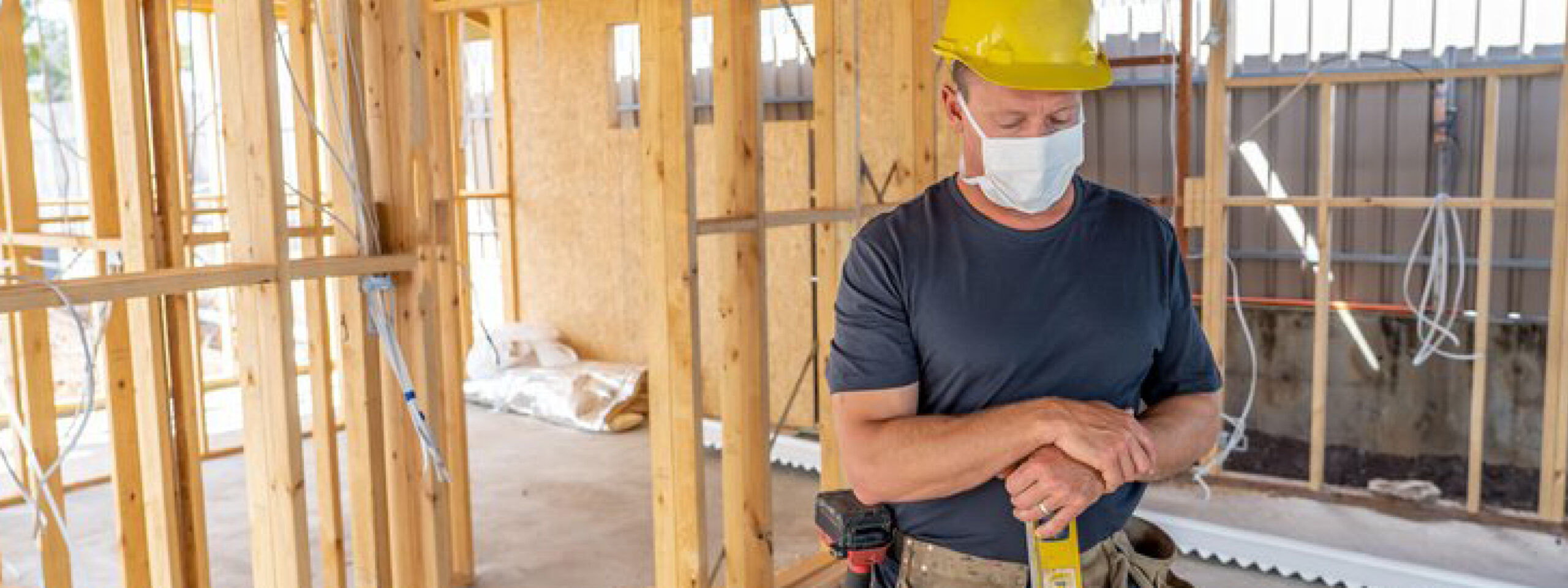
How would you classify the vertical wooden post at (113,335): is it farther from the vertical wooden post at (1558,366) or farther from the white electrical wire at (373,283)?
the vertical wooden post at (1558,366)

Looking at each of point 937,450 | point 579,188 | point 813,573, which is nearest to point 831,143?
point 813,573

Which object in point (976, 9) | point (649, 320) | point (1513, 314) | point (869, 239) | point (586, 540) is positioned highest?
point (976, 9)

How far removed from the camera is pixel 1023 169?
69.0 inches

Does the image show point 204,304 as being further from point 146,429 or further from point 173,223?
point 146,429

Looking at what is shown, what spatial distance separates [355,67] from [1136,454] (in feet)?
6.34

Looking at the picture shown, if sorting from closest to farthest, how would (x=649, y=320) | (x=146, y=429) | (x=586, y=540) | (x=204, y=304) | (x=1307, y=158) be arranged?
(x=146, y=429) < (x=649, y=320) < (x=586, y=540) < (x=1307, y=158) < (x=204, y=304)

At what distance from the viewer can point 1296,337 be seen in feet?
25.2

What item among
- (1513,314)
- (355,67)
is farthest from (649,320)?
(1513,314)

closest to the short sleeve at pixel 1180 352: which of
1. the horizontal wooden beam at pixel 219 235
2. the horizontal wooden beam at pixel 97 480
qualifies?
the horizontal wooden beam at pixel 219 235

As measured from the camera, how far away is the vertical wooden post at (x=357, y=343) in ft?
8.62

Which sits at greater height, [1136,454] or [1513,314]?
[1136,454]

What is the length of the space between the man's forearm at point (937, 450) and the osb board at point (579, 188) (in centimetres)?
538

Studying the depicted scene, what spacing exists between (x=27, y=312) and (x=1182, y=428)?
10.5 ft

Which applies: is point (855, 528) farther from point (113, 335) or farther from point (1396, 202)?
point (1396, 202)
